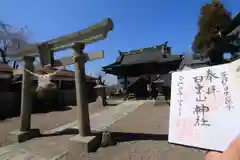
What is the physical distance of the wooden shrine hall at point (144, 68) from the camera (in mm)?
18141

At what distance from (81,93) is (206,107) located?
11.9 feet

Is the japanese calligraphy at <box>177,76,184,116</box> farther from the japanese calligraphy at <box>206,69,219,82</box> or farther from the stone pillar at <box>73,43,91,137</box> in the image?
the stone pillar at <box>73,43,91,137</box>

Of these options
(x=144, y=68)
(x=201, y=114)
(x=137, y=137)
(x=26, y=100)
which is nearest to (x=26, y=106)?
(x=26, y=100)

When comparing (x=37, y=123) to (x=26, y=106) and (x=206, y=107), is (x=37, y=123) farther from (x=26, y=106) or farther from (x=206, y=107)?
(x=206, y=107)

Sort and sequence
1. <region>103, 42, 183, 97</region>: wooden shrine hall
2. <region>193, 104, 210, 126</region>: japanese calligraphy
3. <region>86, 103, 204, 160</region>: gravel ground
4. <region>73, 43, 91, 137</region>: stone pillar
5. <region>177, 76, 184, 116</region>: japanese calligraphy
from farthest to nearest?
<region>103, 42, 183, 97</region>: wooden shrine hall, <region>73, 43, 91, 137</region>: stone pillar, <region>86, 103, 204, 160</region>: gravel ground, <region>177, 76, 184, 116</region>: japanese calligraphy, <region>193, 104, 210, 126</region>: japanese calligraphy

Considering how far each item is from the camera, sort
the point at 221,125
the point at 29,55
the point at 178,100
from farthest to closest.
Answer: the point at 29,55 < the point at 178,100 < the point at 221,125

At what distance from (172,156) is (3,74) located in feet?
37.5

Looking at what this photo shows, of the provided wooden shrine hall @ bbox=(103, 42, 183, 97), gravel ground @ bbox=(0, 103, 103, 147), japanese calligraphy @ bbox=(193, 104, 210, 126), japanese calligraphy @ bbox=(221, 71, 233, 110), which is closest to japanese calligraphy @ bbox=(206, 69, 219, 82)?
japanese calligraphy @ bbox=(221, 71, 233, 110)

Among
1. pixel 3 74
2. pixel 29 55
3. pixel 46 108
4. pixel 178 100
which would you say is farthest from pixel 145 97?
pixel 178 100

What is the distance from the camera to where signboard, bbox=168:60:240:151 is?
1436 millimetres

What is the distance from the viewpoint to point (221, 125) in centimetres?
150

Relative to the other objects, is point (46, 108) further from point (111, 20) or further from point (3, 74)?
point (111, 20)

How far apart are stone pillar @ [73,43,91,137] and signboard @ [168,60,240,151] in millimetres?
3249

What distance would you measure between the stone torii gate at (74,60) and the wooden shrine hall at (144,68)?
13.3m
